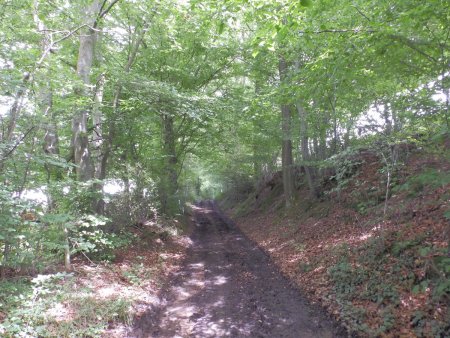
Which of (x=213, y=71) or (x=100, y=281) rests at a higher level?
(x=213, y=71)

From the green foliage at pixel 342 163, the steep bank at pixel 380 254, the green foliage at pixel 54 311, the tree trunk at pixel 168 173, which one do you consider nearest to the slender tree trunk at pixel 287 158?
the steep bank at pixel 380 254

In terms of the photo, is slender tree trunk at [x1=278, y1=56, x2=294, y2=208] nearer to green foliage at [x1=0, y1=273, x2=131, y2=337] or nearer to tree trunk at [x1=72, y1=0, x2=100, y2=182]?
tree trunk at [x1=72, y1=0, x2=100, y2=182]

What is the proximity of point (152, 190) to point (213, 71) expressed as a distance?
7.73 m

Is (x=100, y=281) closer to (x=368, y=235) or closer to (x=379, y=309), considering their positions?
(x=379, y=309)

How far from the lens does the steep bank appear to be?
4.79 m

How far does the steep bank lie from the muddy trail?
19.6 inches

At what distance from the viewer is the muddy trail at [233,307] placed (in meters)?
5.62

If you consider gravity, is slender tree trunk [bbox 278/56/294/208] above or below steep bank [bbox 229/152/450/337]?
above

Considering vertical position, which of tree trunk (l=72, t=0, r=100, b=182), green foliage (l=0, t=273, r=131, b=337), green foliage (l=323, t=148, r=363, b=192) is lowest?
green foliage (l=0, t=273, r=131, b=337)

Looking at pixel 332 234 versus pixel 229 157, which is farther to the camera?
pixel 229 157

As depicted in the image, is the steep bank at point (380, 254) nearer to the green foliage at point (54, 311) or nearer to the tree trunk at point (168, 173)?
the green foliage at point (54, 311)

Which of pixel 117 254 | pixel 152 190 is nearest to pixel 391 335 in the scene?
pixel 117 254

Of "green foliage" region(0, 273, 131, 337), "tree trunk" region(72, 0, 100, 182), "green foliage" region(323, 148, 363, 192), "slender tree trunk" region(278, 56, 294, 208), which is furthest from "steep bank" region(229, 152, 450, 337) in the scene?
"tree trunk" region(72, 0, 100, 182)

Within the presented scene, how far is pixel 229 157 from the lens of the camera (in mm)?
23312
